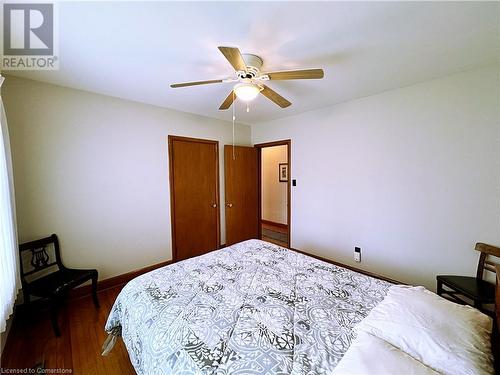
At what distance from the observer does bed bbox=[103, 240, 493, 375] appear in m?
0.81

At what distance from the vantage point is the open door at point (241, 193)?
146 inches

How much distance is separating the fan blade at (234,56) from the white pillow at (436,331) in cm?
161

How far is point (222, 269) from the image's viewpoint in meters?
1.74

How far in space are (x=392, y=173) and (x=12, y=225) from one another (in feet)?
12.1

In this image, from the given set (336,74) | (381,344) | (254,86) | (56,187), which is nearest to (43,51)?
(56,187)

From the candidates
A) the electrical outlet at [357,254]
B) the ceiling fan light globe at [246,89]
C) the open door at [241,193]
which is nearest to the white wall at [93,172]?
the open door at [241,193]

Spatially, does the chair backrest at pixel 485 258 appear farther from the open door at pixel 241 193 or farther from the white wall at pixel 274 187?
the white wall at pixel 274 187

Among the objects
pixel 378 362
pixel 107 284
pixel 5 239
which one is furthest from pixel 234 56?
pixel 107 284

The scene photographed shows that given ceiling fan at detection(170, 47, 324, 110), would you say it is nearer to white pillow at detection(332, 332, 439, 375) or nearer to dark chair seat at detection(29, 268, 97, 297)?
white pillow at detection(332, 332, 439, 375)

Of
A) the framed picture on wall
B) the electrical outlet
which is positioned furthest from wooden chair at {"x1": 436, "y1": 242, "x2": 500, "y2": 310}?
the framed picture on wall

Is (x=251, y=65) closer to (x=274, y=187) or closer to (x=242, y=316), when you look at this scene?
(x=242, y=316)

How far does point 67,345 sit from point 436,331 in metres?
2.54

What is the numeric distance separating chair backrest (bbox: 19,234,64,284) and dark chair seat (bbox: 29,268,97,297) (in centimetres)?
9

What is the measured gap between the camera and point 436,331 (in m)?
0.87
